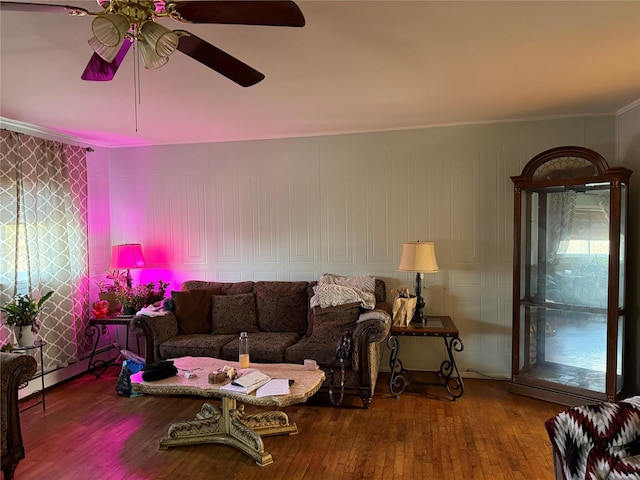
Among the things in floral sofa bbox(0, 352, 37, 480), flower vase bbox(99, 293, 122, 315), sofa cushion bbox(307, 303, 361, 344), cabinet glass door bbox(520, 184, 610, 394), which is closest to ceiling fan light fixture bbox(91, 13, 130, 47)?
floral sofa bbox(0, 352, 37, 480)

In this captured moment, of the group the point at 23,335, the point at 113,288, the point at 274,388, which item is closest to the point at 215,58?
the point at 274,388

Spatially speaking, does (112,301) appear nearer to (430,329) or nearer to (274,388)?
(274,388)

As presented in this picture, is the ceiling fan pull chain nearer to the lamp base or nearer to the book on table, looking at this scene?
the book on table

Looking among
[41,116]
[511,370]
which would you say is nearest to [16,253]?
[41,116]

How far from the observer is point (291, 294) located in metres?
4.24

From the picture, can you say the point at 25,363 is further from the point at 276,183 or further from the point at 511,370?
the point at 511,370

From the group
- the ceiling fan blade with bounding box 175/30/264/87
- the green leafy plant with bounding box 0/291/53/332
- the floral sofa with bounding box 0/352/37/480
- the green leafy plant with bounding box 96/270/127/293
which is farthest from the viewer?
the green leafy plant with bounding box 96/270/127/293

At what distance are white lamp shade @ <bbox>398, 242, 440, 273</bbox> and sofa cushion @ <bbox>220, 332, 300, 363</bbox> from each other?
4.04 feet

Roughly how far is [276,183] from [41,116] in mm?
2173

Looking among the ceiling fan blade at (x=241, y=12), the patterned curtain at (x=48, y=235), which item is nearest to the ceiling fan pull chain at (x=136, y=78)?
the ceiling fan blade at (x=241, y=12)

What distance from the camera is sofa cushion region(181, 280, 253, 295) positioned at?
441 cm

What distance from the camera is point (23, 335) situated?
3438 mm

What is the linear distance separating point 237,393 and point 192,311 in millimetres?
1776

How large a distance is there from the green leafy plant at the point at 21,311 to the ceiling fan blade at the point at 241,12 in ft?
9.95
